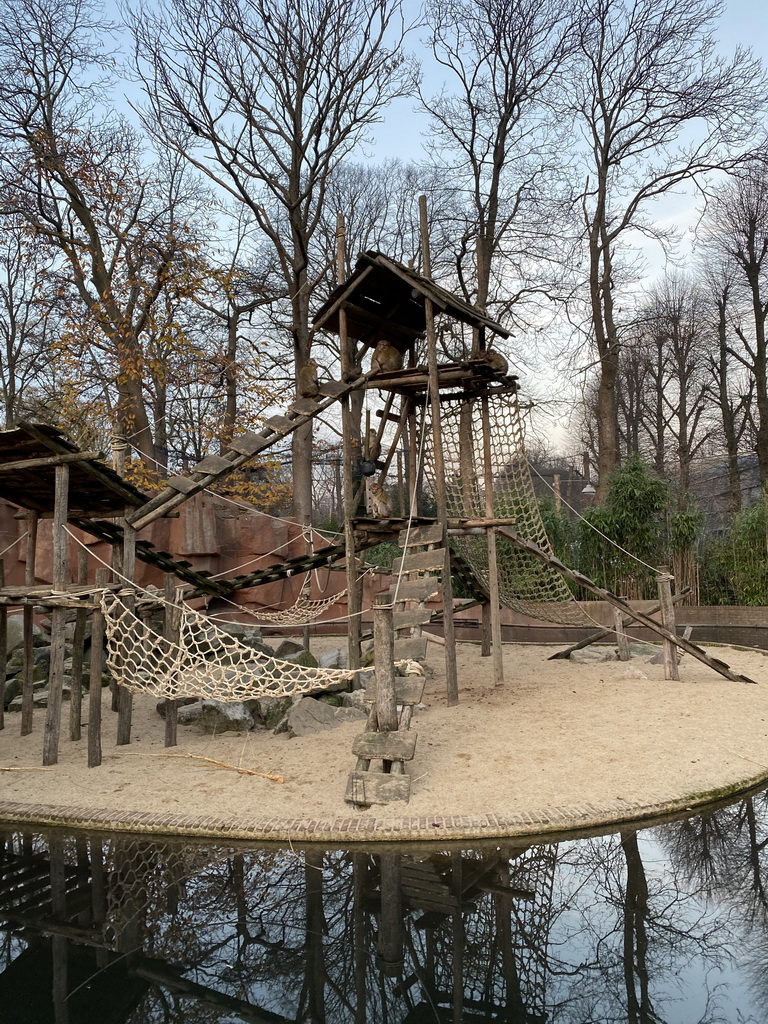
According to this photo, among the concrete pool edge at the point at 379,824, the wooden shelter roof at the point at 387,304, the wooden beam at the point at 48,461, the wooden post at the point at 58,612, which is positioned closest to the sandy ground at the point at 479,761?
the concrete pool edge at the point at 379,824

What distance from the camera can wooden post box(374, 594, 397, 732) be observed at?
15.5 feet

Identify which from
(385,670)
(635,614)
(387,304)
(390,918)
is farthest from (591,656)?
(390,918)

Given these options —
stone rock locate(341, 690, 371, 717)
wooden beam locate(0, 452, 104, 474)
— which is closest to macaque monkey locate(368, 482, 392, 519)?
stone rock locate(341, 690, 371, 717)

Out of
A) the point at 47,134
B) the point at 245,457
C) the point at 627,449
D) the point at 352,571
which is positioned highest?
the point at 47,134

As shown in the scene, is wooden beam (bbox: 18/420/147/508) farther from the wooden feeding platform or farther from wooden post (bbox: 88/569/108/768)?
the wooden feeding platform

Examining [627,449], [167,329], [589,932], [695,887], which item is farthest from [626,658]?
[627,449]

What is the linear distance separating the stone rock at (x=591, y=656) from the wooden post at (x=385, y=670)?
5010 millimetres

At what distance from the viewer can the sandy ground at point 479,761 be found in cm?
445

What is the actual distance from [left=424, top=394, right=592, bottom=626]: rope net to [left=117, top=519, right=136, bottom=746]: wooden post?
3.13m

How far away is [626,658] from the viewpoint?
29.8ft

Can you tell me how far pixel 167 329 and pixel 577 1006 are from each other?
39.7ft

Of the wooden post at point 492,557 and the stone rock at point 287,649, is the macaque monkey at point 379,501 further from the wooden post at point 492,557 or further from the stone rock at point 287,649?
the stone rock at point 287,649

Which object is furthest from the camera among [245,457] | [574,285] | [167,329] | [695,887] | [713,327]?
[713,327]

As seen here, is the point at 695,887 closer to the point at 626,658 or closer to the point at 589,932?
the point at 589,932
